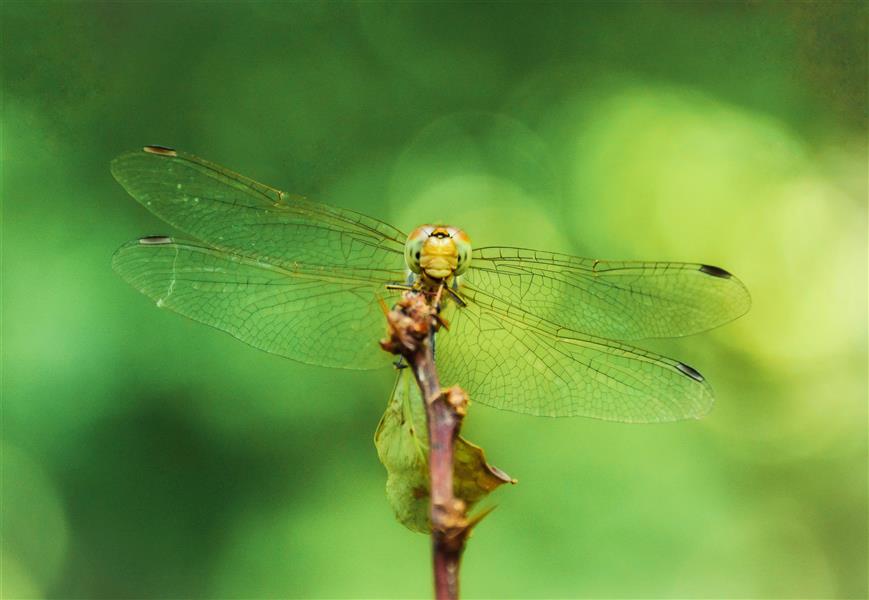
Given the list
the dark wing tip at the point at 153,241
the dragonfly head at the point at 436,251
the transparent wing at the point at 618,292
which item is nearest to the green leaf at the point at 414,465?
the dragonfly head at the point at 436,251

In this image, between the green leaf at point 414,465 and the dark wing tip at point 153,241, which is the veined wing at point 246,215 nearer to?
the dark wing tip at point 153,241

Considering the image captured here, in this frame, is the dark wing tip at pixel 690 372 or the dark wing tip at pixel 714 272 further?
the dark wing tip at pixel 714 272

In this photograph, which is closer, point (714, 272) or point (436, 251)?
point (436, 251)

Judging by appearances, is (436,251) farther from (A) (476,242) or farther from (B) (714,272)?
(A) (476,242)

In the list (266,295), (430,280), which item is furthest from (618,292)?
(266,295)

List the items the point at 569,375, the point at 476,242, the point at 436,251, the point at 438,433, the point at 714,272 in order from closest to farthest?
the point at 438,433 < the point at 436,251 < the point at 569,375 < the point at 714,272 < the point at 476,242

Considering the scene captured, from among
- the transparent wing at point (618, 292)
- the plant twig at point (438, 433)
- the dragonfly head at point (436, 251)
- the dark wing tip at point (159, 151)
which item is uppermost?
the dark wing tip at point (159, 151)

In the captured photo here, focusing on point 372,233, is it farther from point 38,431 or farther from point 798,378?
point 798,378

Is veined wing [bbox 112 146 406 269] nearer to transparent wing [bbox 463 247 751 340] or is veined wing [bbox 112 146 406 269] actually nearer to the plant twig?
transparent wing [bbox 463 247 751 340]
